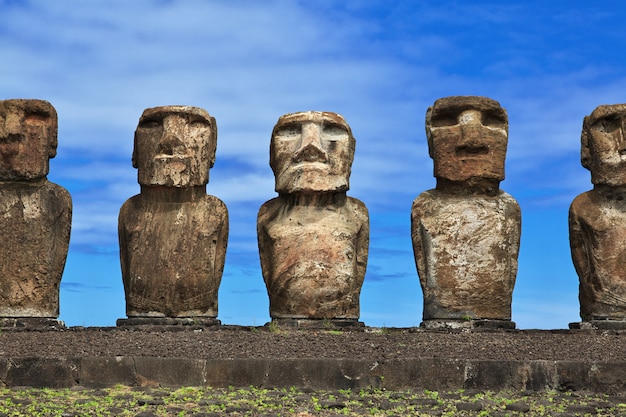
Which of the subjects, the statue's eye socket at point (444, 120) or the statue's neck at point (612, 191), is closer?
the statue's eye socket at point (444, 120)

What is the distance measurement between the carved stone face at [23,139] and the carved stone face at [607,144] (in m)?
7.50

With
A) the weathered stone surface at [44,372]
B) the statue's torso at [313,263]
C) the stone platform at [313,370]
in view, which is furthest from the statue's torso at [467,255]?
the weathered stone surface at [44,372]

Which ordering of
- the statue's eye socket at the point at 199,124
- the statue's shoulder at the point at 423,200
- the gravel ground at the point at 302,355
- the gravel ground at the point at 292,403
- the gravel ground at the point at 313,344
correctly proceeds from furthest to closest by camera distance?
the statue's shoulder at the point at 423,200
the statue's eye socket at the point at 199,124
the gravel ground at the point at 313,344
the gravel ground at the point at 302,355
the gravel ground at the point at 292,403

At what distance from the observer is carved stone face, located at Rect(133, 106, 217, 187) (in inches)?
672

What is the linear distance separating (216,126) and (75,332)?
11.6 ft

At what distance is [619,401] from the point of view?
44.0 feet

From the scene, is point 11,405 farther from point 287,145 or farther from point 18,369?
point 287,145

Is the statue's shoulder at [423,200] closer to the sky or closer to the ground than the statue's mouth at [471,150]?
closer to the ground

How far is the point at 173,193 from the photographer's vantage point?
57.0 ft

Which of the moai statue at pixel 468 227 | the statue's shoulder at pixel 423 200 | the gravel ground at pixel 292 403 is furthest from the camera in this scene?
the statue's shoulder at pixel 423 200

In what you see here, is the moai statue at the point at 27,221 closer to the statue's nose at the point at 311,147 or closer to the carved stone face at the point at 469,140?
the statue's nose at the point at 311,147

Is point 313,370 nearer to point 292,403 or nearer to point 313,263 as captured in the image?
point 292,403

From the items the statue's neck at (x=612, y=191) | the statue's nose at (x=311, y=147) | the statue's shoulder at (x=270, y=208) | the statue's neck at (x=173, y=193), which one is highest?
the statue's nose at (x=311, y=147)

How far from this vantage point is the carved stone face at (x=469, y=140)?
17.1 metres
